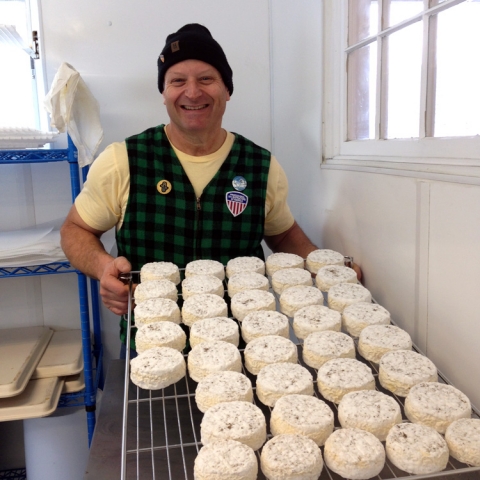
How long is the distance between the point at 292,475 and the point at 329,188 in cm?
125

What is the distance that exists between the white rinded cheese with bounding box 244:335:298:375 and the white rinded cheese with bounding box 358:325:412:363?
158 mm

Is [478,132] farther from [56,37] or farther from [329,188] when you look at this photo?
[56,37]

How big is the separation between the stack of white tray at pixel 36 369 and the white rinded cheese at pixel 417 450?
4.91 ft

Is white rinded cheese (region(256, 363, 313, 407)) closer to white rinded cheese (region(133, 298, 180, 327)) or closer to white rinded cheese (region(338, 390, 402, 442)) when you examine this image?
white rinded cheese (region(338, 390, 402, 442))

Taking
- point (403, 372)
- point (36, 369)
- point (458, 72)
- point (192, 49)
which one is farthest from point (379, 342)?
point (36, 369)

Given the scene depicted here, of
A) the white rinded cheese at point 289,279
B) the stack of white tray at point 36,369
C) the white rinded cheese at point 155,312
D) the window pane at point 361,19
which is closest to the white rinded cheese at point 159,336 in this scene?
the white rinded cheese at point 155,312

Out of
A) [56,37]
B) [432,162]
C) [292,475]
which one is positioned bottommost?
[292,475]

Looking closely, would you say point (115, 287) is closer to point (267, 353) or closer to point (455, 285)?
point (267, 353)

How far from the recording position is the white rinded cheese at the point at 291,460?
71 cm

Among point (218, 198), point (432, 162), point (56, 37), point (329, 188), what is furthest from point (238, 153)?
point (56, 37)

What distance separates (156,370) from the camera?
3.14ft

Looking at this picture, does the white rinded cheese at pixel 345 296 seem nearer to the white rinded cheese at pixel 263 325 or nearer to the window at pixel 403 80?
the white rinded cheese at pixel 263 325

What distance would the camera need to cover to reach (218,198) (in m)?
1.64

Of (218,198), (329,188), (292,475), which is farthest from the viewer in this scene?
(329,188)
